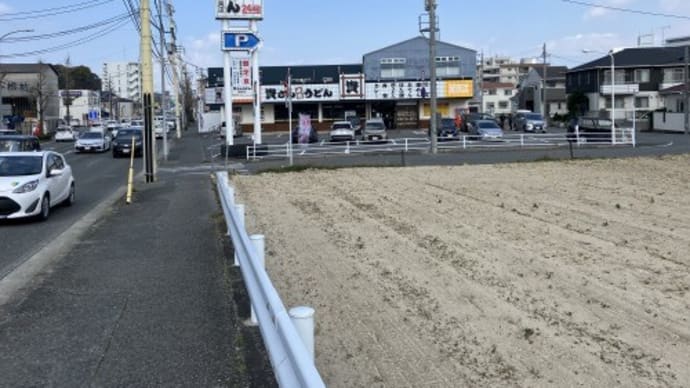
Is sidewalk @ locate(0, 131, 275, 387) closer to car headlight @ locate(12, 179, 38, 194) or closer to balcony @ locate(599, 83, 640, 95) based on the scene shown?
car headlight @ locate(12, 179, 38, 194)

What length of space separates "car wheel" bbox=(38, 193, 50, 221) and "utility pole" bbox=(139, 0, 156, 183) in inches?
331

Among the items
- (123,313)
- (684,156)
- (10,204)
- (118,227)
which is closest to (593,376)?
(123,313)

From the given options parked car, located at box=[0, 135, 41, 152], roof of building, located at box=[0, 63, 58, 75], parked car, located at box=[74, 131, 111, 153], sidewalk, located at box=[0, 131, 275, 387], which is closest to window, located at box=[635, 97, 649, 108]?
parked car, located at box=[74, 131, 111, 153]

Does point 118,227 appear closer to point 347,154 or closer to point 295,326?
point 295,326

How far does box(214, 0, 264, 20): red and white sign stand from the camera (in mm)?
39938

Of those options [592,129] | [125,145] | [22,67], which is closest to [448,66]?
[592,129]

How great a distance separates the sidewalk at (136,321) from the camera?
521 centimetres

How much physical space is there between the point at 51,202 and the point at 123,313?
910 cm

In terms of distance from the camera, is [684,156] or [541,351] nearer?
[541,351]

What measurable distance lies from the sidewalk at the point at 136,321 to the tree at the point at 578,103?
71.2 meters

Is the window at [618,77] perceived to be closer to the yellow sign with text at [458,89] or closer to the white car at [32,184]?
the yellow sign with text at [458,89]

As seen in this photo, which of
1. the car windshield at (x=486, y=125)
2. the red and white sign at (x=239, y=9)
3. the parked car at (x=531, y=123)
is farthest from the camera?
the parked car at (x=531, y=123)

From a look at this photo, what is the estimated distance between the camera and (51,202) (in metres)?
14.9

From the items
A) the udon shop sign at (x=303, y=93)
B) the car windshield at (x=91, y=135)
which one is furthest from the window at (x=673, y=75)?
the car windshield at (x=91, y=135)
